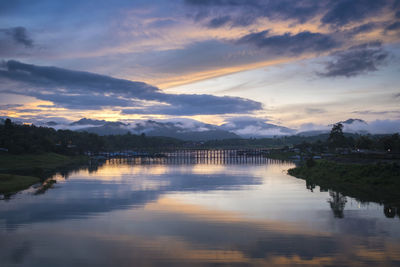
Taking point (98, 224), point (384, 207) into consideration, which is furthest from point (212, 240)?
point (384, 207)

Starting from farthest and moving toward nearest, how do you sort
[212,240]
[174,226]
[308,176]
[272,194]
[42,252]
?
[308,176] < [272,194] < [174,226] < [212,240] < [42,252]

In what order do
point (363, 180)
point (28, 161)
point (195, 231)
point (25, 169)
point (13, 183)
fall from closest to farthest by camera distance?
point (195, 231) < point (363, 180) < point (13, 183) < point (25, 169) < point (28, 161)

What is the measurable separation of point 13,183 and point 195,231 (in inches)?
1381

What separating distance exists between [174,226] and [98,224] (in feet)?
20.7

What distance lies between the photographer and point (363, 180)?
1729 inches

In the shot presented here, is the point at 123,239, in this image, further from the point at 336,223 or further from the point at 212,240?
the point at 336,223

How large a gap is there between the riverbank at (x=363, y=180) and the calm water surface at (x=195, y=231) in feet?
11.6

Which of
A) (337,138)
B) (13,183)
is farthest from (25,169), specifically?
(337,138)

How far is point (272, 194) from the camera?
42406 millimetres

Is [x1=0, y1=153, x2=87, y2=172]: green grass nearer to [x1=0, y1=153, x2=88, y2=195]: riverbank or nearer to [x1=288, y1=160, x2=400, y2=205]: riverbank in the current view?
[x1=0, y1=153, x2=88, y2=195]: riverbank

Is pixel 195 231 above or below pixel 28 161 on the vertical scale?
below

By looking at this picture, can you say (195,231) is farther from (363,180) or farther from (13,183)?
(13,183)

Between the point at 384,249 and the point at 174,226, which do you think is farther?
the point at 174,226

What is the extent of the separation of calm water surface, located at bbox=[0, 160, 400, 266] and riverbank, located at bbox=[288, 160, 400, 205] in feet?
11.6
